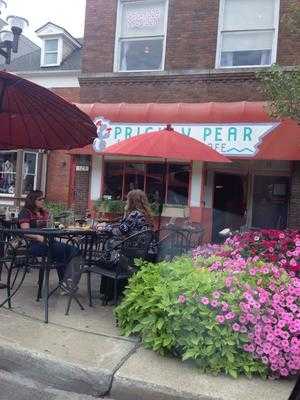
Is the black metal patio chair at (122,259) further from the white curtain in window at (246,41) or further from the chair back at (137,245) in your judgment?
the white curtain in window at (246,41)

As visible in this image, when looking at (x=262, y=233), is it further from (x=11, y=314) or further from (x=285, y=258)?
(x=11, y=314)

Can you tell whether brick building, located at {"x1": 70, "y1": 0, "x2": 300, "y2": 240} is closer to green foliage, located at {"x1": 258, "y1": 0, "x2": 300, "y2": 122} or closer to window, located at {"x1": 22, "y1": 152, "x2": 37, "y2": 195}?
green foliage, located at {"x1": 258, "y1": 0, "x2": 300, "y2": 122}

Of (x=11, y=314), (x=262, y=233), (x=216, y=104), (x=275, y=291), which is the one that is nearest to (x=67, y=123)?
(x=11, y=314)

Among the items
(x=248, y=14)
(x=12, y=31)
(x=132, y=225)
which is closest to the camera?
(x=132, y=225)

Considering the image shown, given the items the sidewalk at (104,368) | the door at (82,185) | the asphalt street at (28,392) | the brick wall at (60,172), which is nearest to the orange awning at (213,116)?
the door at (82,185)

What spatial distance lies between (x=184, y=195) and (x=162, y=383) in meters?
8.49

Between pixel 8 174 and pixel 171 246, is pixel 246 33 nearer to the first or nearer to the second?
pixel 171 246

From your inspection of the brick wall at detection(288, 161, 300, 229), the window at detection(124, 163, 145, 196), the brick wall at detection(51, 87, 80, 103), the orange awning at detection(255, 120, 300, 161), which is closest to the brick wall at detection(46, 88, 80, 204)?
the brick wall at detection(51, 87, 80, 103)

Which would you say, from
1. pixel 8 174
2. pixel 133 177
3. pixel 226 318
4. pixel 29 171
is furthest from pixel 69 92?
pixel 226 318

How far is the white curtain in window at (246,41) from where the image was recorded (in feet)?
38.0

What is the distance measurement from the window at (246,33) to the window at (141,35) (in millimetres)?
1488

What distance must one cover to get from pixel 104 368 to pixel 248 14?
1004 cm

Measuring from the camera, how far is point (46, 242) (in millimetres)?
5824

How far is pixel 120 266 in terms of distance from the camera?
18.0 ft
